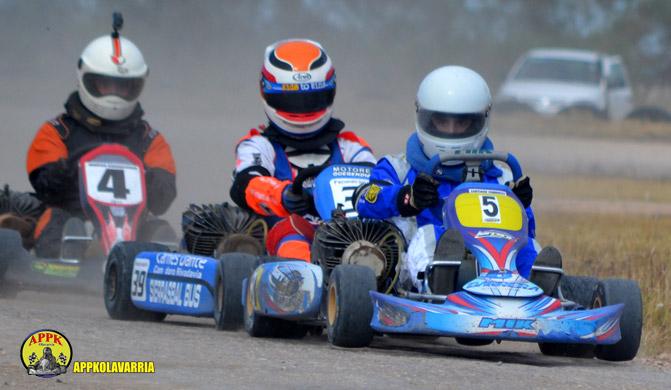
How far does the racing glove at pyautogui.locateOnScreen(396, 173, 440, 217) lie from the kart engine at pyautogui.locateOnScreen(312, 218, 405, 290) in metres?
0.25

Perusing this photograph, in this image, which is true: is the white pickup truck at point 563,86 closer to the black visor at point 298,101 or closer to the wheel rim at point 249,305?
the black visor at point 298,101

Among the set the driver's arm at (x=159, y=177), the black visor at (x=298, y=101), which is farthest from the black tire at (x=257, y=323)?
the driver's arm at (x=159, y=177)

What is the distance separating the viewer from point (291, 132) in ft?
32.6

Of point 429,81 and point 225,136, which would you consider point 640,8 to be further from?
point 429,81

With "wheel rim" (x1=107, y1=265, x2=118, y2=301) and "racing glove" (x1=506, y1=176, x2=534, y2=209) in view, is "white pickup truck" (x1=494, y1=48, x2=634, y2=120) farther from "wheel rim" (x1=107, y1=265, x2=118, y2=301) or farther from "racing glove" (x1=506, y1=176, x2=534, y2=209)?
"racing glove" (x1=506, y1=176, x2=534, y2=209)

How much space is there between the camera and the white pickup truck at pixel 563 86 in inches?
1138

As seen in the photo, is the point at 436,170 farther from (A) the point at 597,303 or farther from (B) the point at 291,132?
(B) the point at 291,132

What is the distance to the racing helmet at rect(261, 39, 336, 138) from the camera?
9.84m

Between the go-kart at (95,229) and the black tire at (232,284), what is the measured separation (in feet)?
7.58

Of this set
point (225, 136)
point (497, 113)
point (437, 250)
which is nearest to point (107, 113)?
point (437, 250)

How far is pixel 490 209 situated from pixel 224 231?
237 cm

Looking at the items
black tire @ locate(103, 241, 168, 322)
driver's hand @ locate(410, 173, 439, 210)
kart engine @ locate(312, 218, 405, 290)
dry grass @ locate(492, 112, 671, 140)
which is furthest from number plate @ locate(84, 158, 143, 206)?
dry grass @ locate(492, 112, 671, 140)

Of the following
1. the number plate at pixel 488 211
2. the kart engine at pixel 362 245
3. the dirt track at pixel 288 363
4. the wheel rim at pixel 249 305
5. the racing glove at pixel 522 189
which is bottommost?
the dirt track at pixel 288 363

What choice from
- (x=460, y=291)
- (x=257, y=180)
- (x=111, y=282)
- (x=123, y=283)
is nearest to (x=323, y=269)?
(x=460, y=291)
